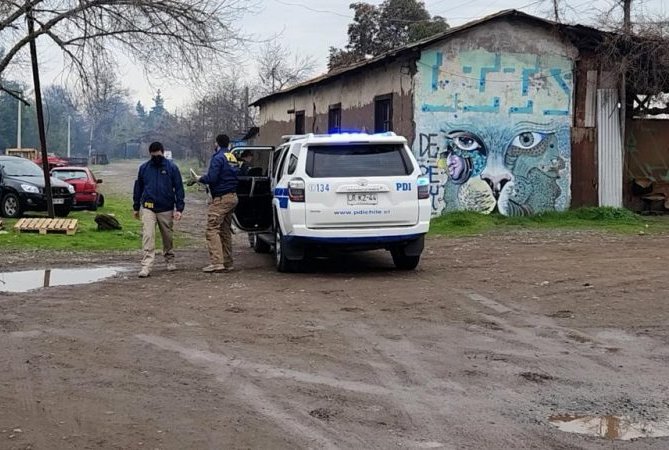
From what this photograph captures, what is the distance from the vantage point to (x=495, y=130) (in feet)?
64.0

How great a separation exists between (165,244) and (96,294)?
210cm

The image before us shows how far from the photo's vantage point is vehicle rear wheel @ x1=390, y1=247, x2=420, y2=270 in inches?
452

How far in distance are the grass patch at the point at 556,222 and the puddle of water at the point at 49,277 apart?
7.86 meters

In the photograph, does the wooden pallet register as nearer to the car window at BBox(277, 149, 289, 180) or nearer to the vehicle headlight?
the vehicle headlight

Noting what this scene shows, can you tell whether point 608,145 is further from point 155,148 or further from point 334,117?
point 155,148

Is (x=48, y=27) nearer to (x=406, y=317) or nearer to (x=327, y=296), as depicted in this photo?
(x=327, y=296)

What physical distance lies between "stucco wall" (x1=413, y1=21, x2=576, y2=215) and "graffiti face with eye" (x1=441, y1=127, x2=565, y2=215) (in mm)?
24

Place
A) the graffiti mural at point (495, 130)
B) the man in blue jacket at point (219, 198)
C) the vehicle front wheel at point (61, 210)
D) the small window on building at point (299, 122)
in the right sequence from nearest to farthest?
the man in blue jacket at point (219, 198), the graffiti mural at point (495, 130), the vehicle front wheel at point (61, 210), the small window on building at point (299, 122)

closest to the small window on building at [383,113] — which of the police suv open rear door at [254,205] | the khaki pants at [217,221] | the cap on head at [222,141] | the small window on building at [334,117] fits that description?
the small window on building at [334,117]

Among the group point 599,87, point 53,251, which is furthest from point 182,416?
point 599,87

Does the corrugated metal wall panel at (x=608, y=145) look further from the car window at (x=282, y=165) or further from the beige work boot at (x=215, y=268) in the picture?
the beige work boot at (x=215, y=268)

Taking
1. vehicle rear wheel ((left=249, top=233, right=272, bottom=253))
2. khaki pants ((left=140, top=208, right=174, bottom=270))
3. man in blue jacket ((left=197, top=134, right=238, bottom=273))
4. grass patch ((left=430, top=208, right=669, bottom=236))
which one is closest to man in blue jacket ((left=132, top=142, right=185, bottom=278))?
khaki pants ((left=140, top=208, right=174, bottom=270))

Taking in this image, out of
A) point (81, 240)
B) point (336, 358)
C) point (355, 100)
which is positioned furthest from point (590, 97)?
point (336, 358)

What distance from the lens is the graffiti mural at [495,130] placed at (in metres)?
19.2
